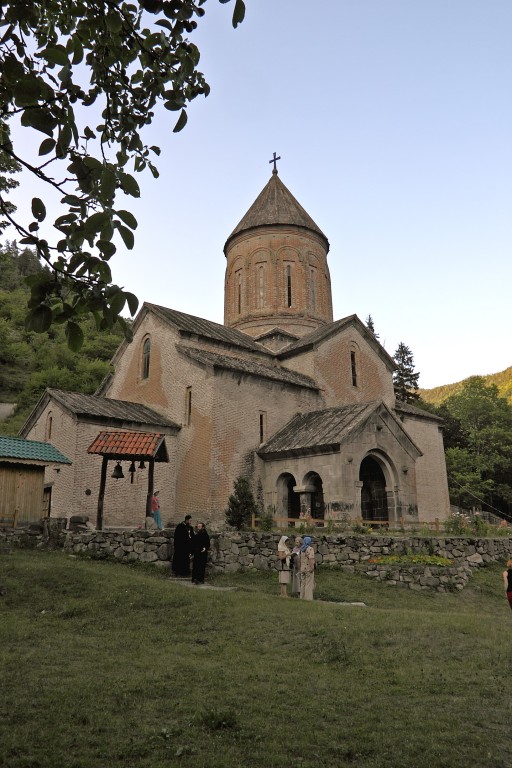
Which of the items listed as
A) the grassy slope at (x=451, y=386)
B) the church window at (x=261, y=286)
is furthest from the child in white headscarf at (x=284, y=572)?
the grassy slope at (x=451, y=386)

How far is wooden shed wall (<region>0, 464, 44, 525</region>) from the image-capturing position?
12750 millimetres

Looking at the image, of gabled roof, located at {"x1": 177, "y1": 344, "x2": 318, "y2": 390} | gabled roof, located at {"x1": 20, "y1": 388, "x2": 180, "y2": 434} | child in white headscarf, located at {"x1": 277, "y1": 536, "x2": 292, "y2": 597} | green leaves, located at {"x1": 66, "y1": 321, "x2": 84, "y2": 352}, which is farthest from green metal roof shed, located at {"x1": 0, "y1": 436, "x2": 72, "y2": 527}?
green leaves, located at {"x1": 66, "y1": 321, "x2": 84, "y2": 352}

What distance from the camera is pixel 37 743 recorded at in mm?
3730

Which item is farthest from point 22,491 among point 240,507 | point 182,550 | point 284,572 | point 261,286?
point 261,286

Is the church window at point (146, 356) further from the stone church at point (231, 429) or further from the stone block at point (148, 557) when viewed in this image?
the stone block at point (148, 557)

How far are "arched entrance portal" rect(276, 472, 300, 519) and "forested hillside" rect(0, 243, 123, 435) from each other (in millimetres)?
21237

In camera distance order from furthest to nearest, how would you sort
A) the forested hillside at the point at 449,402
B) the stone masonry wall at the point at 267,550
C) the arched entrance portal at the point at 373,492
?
the forested hillside at the point at 449,402 < the arched entrance portal at the point at 373,492 < the stone masonry wall at the point at 267,550

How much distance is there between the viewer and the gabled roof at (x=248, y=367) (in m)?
17.0

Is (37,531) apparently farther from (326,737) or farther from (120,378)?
(326,737)

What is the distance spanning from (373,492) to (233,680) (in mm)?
12644

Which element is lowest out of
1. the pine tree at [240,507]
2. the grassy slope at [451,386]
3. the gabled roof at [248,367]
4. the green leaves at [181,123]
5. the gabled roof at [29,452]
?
the pine tree at [240,507]

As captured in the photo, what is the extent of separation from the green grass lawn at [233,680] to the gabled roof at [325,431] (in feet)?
21.1

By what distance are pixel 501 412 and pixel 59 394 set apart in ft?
111

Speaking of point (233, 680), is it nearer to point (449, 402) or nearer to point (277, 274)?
point (277, 274)
